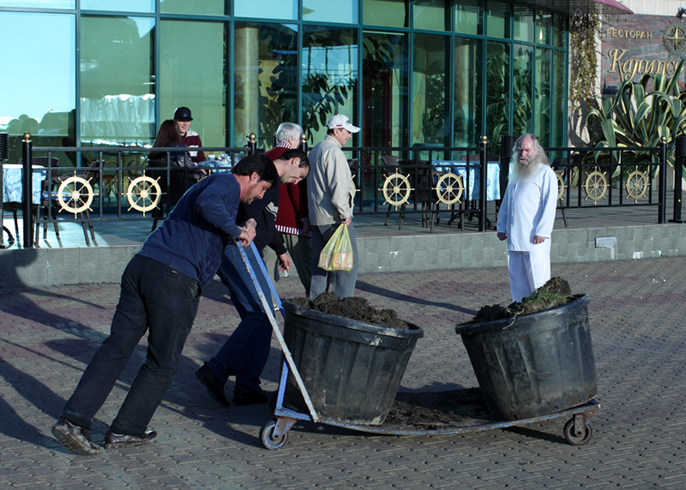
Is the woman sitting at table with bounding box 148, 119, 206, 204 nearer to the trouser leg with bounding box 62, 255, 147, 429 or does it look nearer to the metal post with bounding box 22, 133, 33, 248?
the metal post with bounding box 22, 133, 33, 248

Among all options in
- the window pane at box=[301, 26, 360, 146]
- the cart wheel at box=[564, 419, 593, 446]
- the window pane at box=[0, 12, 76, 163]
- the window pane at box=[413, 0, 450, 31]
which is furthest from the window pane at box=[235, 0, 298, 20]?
the cart wheel at box=[564, 419, 593, 446]

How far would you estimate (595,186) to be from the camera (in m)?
12.8

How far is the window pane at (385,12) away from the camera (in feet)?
55.7

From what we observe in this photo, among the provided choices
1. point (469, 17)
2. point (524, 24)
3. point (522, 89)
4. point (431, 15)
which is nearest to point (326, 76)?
point (431, 15)

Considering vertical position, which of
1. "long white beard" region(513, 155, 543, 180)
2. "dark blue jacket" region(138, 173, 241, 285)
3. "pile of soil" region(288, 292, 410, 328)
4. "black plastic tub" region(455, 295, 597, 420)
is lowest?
"black plastic tub" region(455, 295, 597, 420)

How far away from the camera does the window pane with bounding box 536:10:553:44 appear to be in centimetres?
2052

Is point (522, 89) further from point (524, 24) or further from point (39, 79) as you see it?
point (39, 79)

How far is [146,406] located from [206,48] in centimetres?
1213

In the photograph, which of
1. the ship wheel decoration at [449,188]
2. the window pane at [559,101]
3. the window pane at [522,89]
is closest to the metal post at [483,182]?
the ship wheel decoration at [449,188]

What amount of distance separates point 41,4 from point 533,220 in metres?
11.0

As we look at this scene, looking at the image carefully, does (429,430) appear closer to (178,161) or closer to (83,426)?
(83,426)

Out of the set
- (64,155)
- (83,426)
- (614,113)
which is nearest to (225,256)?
(83,426)

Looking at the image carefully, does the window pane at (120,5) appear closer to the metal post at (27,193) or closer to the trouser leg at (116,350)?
the metal post at (27,193)

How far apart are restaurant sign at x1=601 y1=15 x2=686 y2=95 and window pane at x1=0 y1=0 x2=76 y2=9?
14321mm
